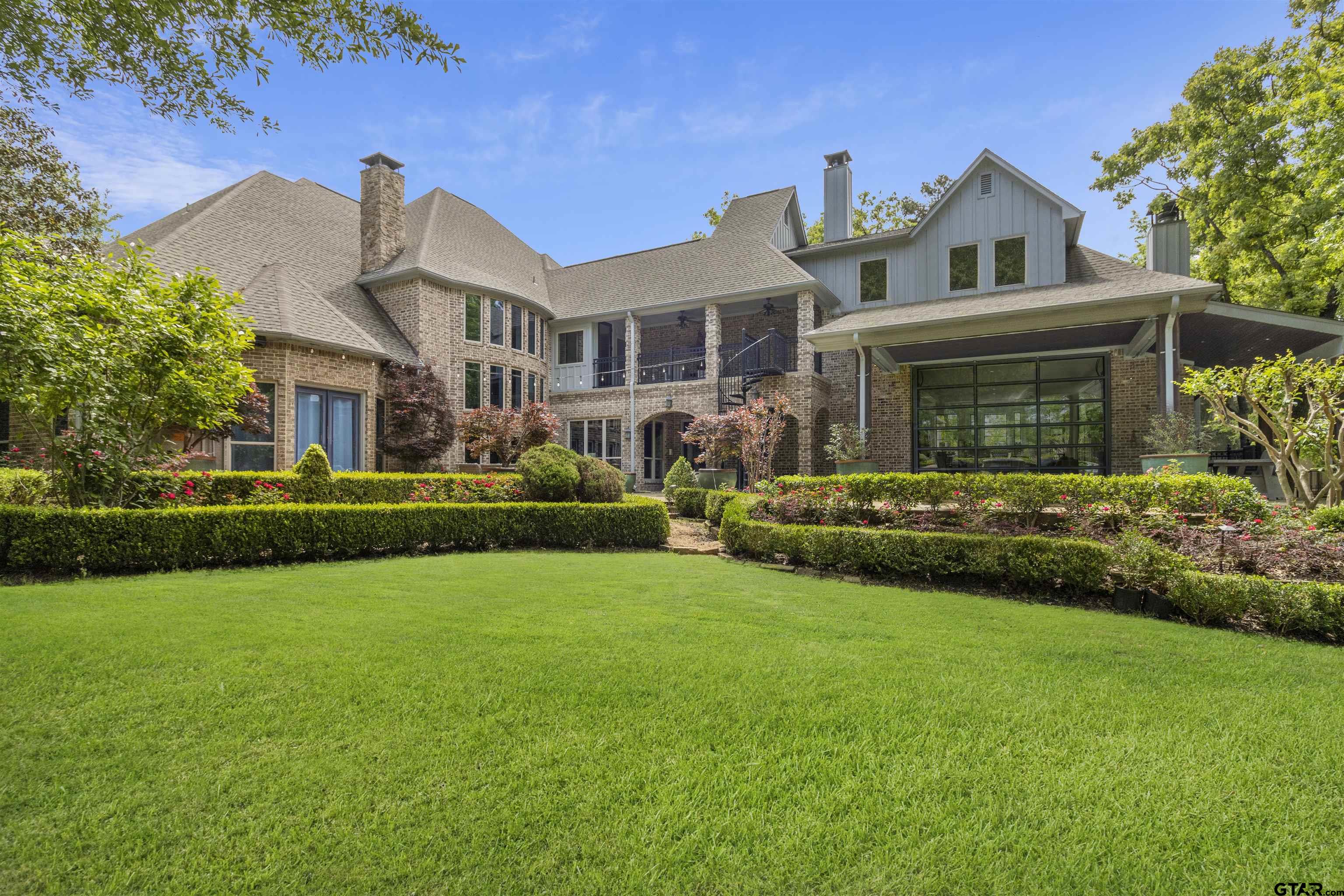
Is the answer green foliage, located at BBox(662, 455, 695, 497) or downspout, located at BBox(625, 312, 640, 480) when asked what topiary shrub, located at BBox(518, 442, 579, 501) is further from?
downspout, located at BBox(625, 312, 640, 480)

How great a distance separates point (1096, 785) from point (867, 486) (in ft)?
20.3

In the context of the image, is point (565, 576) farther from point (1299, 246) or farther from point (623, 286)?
point (1299, 246)

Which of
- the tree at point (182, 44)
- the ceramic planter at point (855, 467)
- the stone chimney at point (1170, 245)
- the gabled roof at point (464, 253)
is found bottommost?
the ceramic planter at point (855, 467)

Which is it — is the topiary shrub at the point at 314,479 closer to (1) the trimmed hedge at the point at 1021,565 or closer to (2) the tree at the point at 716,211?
(1) the trimmed hedge at the point at 1021,565

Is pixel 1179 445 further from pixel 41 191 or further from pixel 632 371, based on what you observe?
pixel 41 191

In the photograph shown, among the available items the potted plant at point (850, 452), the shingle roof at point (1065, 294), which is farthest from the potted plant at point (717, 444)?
the shingle roof at point (1065, 294)

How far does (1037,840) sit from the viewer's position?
Result: 2.23 m

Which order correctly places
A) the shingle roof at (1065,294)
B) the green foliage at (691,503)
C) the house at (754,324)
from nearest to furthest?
the shingle roof at (1065,294)
the house at (754,324)
the green foliage at (691,503)

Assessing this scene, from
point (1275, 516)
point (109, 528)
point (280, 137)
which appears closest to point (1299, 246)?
point (1275, 516)

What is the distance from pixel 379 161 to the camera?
58.9ft

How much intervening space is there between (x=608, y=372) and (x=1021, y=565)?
50.6 ft

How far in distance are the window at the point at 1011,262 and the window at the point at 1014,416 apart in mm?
2226

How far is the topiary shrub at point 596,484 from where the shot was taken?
35.9 feet

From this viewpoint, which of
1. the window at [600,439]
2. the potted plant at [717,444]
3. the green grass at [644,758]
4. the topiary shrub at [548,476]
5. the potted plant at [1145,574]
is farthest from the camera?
the window at [600,439]
